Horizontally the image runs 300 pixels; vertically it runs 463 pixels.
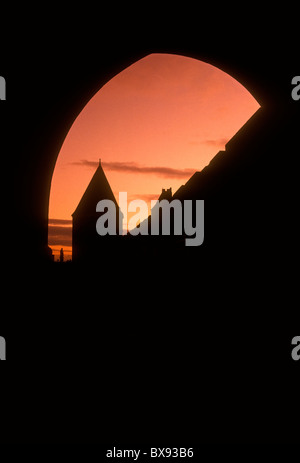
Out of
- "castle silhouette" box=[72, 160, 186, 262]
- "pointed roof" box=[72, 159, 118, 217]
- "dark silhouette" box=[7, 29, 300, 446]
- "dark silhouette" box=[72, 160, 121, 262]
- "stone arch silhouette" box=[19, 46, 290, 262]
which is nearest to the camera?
"dark silhouette" box=[7, 29, 300, 446]

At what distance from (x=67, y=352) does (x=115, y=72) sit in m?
3.20

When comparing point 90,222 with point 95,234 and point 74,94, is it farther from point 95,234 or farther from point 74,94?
point 74,94

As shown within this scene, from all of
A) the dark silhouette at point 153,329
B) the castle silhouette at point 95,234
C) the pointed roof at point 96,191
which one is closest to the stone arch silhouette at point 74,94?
the dark silhouette at point 153,329

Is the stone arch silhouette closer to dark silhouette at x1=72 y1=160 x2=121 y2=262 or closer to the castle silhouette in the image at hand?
the castle silhouette

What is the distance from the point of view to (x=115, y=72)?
16.7 ft

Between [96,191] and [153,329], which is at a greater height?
[96,191]

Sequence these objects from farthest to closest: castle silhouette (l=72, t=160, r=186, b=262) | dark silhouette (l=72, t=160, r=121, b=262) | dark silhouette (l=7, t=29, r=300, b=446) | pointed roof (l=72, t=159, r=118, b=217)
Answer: pointed roof (l=72, t=159, r=118, b=217) → dark silhouette (l=72, t=160, r=121, b=262) → castle silhouette (l=72, t=160, r=186, b=262) → dark silhouette (l=7, t=29, r=300, b=446)

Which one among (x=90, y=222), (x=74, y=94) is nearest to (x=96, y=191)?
(x=90, y=222)

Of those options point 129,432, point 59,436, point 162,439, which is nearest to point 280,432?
point 162,439

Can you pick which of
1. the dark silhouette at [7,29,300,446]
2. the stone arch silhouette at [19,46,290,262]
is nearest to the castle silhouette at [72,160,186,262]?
the dark silhouette at [7,29,300,446]

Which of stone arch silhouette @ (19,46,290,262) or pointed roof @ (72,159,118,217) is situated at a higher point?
pointed roof @ (72,159,118,217)

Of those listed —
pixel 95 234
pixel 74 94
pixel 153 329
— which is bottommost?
pixel 153 329

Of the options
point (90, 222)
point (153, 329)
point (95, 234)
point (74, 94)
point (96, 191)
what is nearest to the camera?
point (74, 94)
